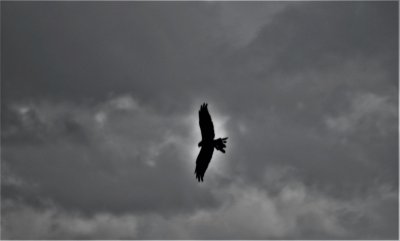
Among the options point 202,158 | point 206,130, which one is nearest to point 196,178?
point 202,158

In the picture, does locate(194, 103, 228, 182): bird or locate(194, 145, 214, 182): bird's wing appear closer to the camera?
locate(194, 103, 228, 182): bird

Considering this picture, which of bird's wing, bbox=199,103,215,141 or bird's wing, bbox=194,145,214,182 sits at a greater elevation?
bird's wing, bbox=199,103,215,141

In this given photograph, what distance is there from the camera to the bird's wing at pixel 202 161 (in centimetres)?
3803

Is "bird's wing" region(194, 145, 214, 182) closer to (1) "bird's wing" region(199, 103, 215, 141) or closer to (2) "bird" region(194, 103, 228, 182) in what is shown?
(2) "bird" region(194, 103, 228, 182)

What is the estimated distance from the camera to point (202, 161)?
38.7 metres

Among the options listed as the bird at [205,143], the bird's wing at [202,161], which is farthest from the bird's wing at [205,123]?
the bird's wing at [202,161]

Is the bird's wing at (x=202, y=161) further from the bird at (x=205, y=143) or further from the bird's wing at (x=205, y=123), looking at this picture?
the bird's wing at (x=205, y=123)

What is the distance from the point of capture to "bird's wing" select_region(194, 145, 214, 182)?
3803 cm

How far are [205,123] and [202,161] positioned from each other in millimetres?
3775

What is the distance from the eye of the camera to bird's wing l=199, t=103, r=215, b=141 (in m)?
36.4

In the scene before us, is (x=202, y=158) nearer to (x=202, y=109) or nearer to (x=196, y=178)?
(x=196, y=178)

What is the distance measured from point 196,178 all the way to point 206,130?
447 cm

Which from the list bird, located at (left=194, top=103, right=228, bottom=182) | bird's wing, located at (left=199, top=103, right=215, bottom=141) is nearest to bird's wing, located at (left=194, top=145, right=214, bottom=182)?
bird, located at (left=194, top=103, right=228, bottom=182)

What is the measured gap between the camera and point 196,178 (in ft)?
127
